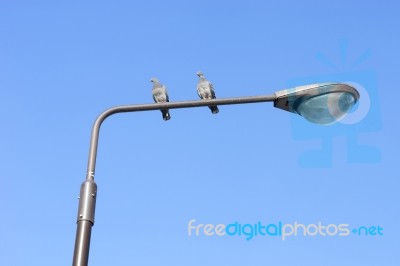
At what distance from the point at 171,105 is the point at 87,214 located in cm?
148

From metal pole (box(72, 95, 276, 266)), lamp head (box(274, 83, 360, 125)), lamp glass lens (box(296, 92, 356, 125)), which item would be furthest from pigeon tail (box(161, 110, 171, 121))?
lamp glass lens (box(296, 92, 356, 125))

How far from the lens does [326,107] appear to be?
6148mm

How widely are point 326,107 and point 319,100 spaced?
4.4 inches

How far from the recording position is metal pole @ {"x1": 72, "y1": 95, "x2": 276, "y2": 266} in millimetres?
4961

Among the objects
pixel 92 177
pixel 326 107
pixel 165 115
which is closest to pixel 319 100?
pixel 326 107

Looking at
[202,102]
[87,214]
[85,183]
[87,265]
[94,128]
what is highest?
[202,102]

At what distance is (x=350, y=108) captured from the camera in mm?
6242

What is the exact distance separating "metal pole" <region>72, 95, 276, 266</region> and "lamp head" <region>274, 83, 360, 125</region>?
0.20 m

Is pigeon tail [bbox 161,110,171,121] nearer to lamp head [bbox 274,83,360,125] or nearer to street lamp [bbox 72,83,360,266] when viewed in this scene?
street lamp [bbox 72,83,360,266]

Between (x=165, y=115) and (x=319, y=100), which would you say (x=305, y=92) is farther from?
(x=165, y=115)

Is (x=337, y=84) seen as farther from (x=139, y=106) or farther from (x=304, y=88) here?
(x=139, y=106)

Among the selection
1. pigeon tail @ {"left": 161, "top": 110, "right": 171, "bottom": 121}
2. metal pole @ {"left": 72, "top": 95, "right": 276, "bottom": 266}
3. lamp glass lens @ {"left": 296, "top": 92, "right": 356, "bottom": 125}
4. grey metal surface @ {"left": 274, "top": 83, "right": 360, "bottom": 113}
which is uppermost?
pigeon tail @ {"left": 161, "top": 110, "right": 171, "bottom": 121}

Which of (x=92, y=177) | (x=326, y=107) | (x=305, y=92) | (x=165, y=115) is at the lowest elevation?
(x=92, y=177)

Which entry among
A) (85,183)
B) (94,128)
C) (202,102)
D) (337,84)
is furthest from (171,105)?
(337,84)
